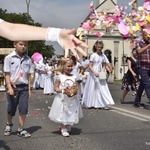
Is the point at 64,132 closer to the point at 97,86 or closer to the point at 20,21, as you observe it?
the point at 97,86

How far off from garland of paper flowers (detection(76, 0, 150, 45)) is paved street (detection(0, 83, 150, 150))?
241 cm

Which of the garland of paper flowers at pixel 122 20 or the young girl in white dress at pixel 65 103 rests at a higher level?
the garland of paper flowers at pixel 122 20

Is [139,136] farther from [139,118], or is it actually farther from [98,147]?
[139,118]

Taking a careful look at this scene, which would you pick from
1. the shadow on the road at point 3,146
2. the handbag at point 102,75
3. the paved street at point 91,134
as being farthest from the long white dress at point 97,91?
the shadow on the road at point 3,146

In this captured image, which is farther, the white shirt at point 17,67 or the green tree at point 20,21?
the green tree at point 20,21

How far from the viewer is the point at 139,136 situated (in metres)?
6.41

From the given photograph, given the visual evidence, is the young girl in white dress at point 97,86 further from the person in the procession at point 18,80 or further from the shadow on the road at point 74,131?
the person in the procession at point 18,80

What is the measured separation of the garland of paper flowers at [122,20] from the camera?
11.6 ft

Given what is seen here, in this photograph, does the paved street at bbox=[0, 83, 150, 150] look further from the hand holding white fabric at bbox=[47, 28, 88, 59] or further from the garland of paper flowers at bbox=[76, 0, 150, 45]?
the hand holding white fabric at bbox=[47, 28, 88, 59]

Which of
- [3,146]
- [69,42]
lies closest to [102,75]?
[3,146]

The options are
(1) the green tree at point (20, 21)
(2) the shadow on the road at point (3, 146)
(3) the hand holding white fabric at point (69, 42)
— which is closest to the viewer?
(3) the hand holding white fabric at point (69, 42)

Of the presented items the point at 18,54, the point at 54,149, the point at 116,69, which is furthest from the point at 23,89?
the point at 116,69

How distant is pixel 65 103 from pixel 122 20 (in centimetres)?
338

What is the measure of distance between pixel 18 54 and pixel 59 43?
360cm
